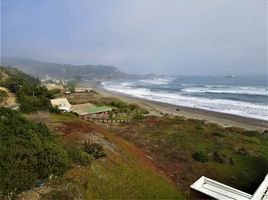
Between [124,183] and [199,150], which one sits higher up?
[124,183]

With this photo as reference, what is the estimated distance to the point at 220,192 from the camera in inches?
236

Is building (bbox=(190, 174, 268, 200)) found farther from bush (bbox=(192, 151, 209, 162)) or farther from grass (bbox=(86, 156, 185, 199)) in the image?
bush (bbox=(192, 151, 209, 162))

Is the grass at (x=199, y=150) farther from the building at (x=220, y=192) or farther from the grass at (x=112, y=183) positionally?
the building at (x=220, y=192)

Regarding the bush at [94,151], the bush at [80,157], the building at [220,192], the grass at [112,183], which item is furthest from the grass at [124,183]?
the building at [220,192]

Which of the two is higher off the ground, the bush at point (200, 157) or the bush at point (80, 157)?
the bush at point (80, 157)

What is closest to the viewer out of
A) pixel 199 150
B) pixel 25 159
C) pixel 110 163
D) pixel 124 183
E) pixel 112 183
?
pixel 25 159

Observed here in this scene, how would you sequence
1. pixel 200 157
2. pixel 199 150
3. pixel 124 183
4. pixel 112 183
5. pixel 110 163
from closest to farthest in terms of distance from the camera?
pixel 112 183 → pixel 124 183 → pixel 110 163 → pixel 200 157 → pixel 199 150

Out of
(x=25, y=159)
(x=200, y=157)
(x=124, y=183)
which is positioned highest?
(x=25, y=159)

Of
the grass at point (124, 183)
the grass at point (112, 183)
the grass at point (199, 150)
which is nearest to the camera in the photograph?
the grass at point (112, 183)

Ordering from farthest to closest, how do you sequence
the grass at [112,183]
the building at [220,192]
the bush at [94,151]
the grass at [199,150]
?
the grass at [199,150], the bush at [94,151], the grass at [112,183], the building at [220,192]

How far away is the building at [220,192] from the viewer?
227 inches

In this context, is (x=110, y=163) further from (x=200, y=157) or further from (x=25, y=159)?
(x=200, y=157)

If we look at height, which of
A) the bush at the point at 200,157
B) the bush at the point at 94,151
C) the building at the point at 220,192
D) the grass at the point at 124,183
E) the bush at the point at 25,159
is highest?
the building at the point at 220,192

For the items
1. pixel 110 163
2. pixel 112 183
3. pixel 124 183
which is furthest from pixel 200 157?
pixel 112 183
